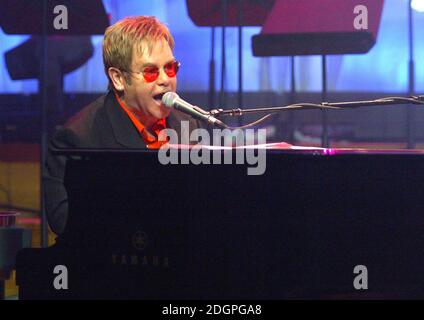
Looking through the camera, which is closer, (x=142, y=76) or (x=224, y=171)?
(x=224, y=171)

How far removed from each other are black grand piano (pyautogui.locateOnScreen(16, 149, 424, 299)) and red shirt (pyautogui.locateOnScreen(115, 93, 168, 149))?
42 centimetres

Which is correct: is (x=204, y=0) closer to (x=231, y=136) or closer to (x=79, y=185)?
(x=231, y=136)

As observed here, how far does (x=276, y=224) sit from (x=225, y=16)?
2.50m

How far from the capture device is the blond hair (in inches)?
92.9

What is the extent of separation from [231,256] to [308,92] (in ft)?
9.08

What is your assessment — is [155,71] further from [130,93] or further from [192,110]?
[192,110]

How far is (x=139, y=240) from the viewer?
1.96 meters

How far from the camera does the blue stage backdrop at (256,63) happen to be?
14.1ft

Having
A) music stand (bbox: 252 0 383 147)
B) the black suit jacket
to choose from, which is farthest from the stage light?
the black suit jacket

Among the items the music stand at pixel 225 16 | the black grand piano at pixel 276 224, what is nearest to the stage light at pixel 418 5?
the music stand at pixel 225 16

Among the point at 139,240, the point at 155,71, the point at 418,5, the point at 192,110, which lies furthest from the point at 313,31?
the point at 139,240

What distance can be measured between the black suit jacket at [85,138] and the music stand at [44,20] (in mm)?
1845
